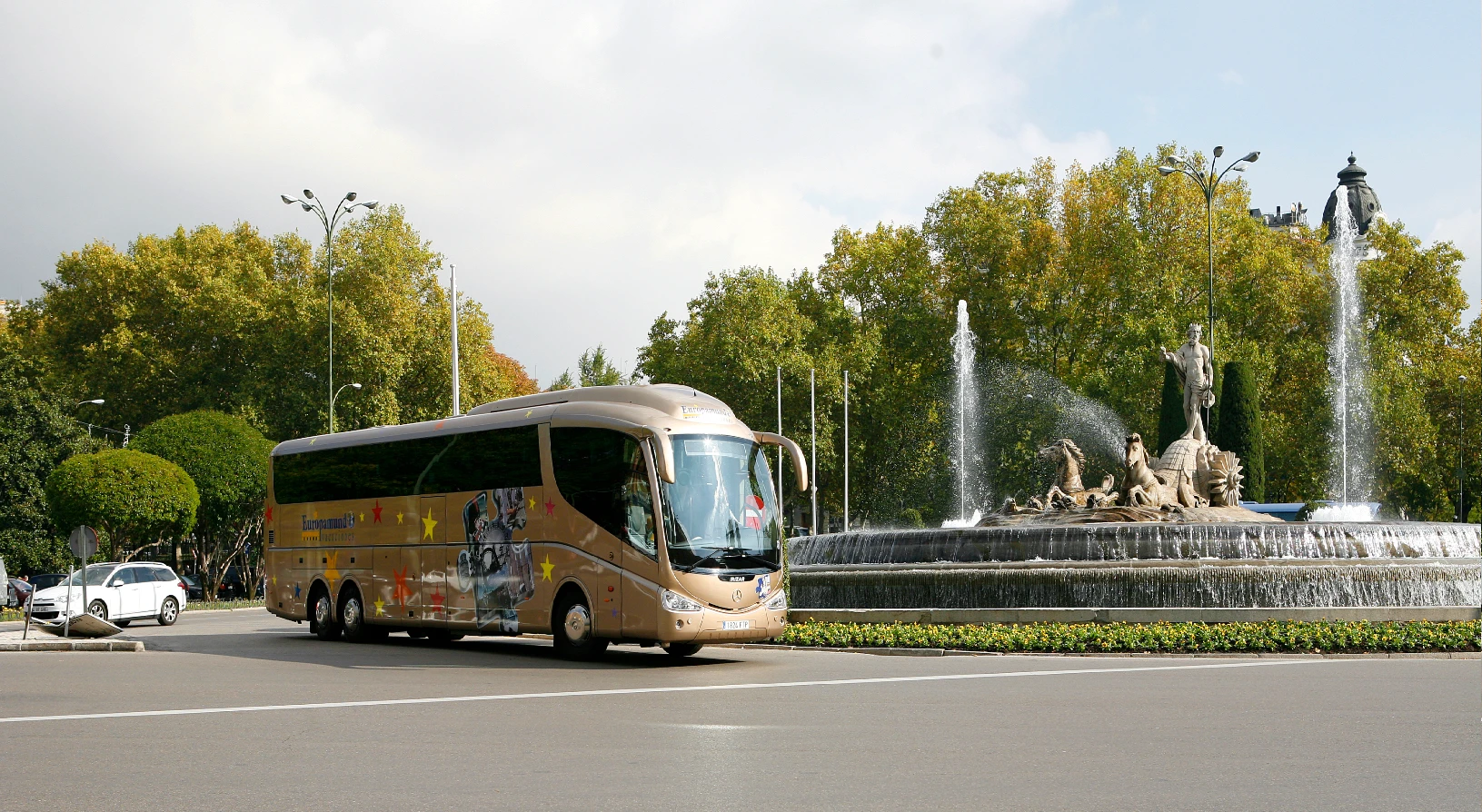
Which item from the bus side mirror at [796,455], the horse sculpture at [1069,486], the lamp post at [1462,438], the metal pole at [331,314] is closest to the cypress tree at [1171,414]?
the horse sculpture at [1069,486]

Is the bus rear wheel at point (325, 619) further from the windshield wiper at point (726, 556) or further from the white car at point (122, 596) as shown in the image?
the white car at point (122, 596)

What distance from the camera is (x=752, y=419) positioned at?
6550 centimetres

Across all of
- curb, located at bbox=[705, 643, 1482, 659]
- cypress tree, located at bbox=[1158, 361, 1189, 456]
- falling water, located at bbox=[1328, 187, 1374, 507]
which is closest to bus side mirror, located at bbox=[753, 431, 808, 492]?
curb, located at bbox=[705, 643, 1482, 659]

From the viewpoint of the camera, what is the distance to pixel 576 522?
59.6 feet

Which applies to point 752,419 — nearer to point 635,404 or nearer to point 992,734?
point 635,404

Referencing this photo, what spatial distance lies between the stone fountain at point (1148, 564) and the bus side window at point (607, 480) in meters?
6.86

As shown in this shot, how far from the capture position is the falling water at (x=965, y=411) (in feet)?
203

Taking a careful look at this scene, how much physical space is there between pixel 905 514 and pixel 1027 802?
5579 centimetres

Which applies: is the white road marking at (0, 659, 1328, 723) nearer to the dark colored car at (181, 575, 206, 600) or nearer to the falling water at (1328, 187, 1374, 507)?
the falling water at (1328, 187, 1374, 507)

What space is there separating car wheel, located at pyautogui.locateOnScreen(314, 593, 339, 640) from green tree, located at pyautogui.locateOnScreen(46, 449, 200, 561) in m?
20.8

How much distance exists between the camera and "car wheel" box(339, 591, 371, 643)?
22.5 metres

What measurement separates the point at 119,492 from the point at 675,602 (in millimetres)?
29948

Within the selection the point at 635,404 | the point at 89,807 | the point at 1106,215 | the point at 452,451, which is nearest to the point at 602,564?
the point at 635,404

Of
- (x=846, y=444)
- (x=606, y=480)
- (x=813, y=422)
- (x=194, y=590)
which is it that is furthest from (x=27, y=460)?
(x=606, y=480)
